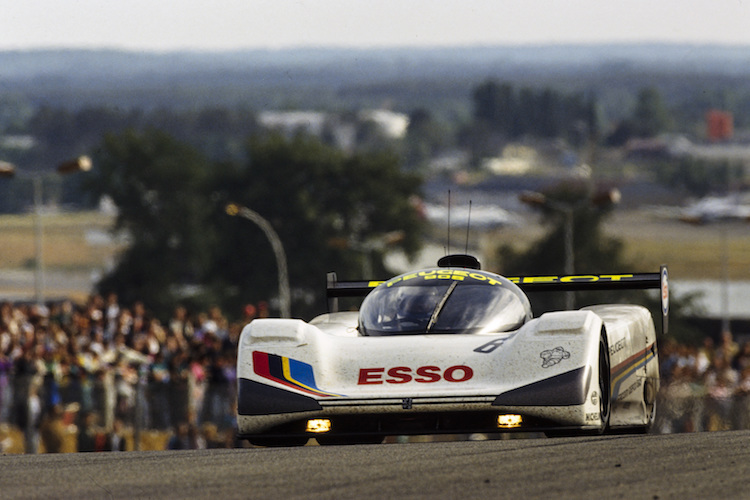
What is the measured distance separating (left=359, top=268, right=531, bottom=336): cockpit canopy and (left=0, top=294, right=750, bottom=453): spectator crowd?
18.7 feet

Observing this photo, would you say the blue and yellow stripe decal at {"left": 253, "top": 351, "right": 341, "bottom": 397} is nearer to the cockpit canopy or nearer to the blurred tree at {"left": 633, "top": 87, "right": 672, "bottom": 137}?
the cockpit canopy

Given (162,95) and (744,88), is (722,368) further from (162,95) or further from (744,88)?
(744,88)

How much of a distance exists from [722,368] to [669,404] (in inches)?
172

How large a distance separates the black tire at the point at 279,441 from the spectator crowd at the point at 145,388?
605cm

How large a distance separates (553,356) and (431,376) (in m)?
0.80

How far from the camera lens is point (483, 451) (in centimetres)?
908

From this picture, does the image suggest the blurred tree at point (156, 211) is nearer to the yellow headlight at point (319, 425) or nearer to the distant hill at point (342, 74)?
the distant hill at point (342, 74)

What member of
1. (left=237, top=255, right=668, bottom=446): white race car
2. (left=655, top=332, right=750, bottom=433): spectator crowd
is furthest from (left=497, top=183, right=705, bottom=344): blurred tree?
(left=237, top=255, right=668, bottom=446): white race car

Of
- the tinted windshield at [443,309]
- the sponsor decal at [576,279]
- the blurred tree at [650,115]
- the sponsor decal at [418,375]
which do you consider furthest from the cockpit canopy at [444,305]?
the blurred tree at [650,115]

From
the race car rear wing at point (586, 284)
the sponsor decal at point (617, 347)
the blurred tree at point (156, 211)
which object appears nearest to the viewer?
the sponsor decal at point (617, 347)

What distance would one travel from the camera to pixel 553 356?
9.86 metres

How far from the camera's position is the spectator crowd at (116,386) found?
16.2 meters

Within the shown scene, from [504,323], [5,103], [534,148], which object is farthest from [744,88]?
[504,323]

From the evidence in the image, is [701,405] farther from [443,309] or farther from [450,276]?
[443,309]
